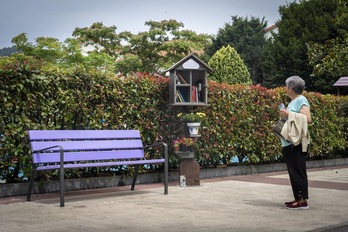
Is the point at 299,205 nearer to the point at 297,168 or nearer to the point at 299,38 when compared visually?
the point at 297,168

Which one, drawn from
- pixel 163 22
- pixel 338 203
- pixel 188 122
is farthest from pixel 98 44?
pixel 338 203

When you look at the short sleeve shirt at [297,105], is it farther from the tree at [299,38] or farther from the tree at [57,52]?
the tree at [299,38]

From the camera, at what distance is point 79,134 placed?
9164 millimetres

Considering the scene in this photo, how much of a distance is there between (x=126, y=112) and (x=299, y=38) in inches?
1311

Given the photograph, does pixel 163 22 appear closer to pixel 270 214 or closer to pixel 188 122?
pixel 188 122

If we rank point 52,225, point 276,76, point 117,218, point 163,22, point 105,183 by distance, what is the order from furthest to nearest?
1. point 163,22
2. point 276,76
3. point 105,183
4. point 117,218
5. point 52,225

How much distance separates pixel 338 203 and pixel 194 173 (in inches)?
123

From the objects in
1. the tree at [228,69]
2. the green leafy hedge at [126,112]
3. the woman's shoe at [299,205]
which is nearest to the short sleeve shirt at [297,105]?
the woman's shoe at [299,205]

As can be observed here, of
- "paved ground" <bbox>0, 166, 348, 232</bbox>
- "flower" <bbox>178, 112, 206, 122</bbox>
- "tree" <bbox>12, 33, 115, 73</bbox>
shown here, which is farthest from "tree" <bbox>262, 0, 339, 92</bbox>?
"paved ground" <bbox>0, 166, 348, 232</bbox>

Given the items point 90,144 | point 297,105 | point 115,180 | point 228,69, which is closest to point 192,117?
point 115,180

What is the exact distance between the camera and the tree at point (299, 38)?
41.0m

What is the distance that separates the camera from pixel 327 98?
16.8 metres

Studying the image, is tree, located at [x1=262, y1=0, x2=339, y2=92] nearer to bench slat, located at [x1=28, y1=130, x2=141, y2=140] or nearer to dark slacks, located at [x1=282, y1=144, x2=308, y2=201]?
bench slat, located at [x1=28, y1=130, x2=141, y2=140]

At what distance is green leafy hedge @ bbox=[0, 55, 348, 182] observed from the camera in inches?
360
